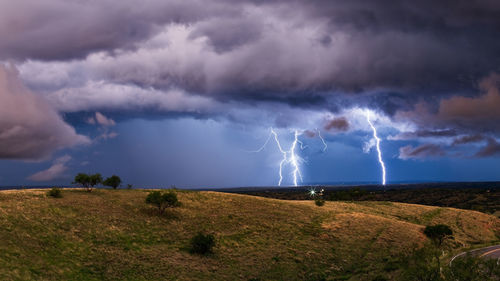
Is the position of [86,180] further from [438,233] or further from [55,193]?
[438,233]

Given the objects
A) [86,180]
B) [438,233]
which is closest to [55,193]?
[86,180]

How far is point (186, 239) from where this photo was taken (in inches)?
1871

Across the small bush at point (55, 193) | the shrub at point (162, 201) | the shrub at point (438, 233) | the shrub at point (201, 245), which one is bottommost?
the shrub at point (438, 233)

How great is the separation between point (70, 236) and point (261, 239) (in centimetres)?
2506

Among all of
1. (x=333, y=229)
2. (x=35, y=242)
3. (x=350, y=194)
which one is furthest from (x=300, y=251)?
(x=350, y=194)

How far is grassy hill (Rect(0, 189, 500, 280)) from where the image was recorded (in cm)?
3544

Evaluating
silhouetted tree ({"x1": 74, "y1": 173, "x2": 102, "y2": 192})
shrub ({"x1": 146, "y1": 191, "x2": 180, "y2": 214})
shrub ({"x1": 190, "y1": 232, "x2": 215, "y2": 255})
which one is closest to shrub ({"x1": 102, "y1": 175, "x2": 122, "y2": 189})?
silhouetted tree ({"x1": 74, "y1": 173, "x2": 102, "y2": 192})

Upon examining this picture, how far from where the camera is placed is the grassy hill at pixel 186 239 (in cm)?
3544

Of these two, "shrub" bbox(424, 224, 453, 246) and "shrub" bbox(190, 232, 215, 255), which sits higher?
"shrub" bbox(190, 232, 215, 255)

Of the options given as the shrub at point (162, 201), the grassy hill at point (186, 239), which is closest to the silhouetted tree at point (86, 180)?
the grassy hill at point (186, 239)

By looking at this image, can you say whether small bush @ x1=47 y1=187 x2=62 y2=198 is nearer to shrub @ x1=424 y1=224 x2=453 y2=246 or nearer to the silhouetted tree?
the silhouetted tree

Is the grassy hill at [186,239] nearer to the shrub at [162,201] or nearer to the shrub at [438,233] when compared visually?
the shrub at [162,201]

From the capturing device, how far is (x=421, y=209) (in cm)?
9181

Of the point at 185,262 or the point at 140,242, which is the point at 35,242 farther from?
the point at 185,262
